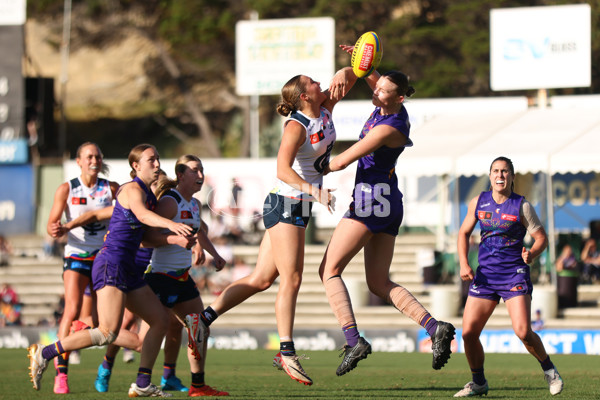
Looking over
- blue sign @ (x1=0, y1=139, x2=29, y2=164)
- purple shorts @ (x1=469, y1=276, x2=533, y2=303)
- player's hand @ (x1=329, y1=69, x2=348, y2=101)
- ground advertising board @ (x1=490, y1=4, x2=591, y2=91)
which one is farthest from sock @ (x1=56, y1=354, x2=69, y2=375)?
blue sign @ (x1=0, y1=139, x2=29, y2=164)

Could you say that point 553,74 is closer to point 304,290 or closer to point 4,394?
point 304,290

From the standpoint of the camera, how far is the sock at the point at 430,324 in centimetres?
744

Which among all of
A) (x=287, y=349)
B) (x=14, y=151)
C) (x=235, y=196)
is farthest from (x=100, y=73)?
(x=287, y=349)

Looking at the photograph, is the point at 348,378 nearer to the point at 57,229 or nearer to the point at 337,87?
the point at 57,229

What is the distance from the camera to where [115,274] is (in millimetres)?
8008

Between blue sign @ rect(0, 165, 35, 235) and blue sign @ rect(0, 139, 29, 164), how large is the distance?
3.03 feet

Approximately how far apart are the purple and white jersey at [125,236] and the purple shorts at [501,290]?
2721 millimetres

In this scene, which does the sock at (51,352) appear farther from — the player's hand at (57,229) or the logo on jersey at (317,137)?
the logo on jersey at (317,137)

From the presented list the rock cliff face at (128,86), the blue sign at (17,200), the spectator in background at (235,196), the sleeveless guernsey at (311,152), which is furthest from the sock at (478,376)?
the rock cliff face at (128,86)

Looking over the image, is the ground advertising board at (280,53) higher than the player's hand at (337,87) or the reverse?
higher

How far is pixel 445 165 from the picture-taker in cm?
1780

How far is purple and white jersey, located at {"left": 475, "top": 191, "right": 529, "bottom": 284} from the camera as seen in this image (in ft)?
27.1

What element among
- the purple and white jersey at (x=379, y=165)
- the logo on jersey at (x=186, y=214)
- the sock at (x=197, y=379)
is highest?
the purple and white jersey at (x=379, y=165)

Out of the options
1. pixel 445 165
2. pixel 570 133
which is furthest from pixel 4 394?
pixel 570 133
